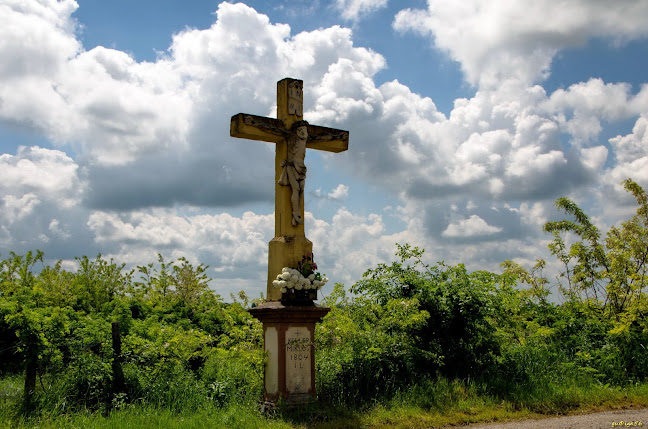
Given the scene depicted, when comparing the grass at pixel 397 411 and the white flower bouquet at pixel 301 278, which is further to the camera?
the white flower bouquet at pixel 301 278

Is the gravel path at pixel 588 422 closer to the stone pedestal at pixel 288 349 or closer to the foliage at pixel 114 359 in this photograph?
the stone pedestal at pixel 288 349

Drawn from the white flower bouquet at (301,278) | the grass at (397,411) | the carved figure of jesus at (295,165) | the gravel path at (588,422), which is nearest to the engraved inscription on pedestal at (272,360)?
the grass at (397,411)

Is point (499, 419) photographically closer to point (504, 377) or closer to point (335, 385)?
point (504, 377)

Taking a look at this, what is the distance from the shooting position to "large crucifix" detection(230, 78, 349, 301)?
28.3ft

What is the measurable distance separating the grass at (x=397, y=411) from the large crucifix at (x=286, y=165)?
1.83 meters

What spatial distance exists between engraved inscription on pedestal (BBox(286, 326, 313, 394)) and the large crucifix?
622 millimetres

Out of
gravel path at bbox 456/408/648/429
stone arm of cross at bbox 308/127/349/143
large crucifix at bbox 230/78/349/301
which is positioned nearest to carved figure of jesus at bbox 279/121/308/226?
large crucifix at bbox 230/78/349/301

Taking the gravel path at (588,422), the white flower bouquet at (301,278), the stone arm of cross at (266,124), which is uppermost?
the stone arm of cross at (266,124)

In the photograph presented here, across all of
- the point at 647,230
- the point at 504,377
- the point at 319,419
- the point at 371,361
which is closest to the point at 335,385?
the point at 371,361

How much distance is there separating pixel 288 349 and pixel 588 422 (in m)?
4.10

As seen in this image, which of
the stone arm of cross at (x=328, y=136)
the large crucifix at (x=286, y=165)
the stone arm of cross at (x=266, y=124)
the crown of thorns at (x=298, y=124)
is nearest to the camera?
the large crucifix at (x=286, y=165)

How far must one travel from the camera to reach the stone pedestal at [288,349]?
26.4ft

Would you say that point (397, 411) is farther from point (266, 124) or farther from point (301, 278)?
point (266, 124)

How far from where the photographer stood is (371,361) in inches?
349
